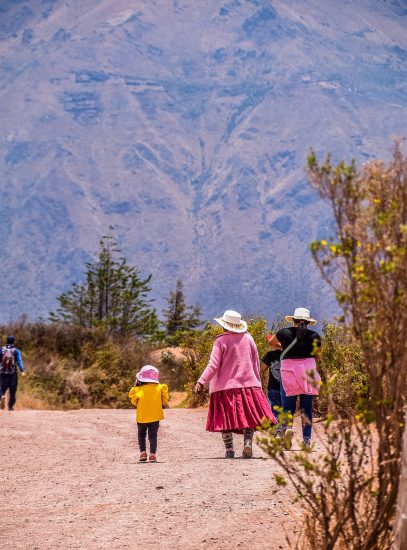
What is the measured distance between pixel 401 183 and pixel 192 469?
6.28 metres

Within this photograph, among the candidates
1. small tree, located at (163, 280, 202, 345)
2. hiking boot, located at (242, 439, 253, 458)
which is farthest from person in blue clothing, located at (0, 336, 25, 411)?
small tree, located at (163, 280, 202, 345)

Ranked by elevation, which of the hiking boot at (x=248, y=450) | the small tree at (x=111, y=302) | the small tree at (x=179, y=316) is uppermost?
the small tree at (x=179, y=316)

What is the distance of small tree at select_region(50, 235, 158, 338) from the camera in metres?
46.2

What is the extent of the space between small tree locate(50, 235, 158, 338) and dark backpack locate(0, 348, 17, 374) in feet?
70.8

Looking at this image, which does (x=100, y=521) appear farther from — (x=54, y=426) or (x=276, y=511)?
(x=54, y=426)

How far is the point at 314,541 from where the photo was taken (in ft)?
21.7

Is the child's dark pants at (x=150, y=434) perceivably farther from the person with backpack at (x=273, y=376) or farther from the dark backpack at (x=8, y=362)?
the dark backpack at (x=8, y=362)

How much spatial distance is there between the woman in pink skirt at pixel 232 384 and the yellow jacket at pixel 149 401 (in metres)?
0.62

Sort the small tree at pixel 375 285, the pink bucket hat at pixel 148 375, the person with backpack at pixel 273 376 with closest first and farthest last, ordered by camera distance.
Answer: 1. the small tree at pixel 375 285
2. the pink bucket hat at pixel 148 375
3. the person with backpack at pixel 273 376

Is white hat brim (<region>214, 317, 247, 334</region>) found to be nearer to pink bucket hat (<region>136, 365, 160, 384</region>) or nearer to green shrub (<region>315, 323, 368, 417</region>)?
pink bucket hat (<region>136, 365, 160, 384</region>)

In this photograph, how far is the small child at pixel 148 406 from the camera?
1322 centimetres

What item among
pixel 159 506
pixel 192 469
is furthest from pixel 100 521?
pixel 192 469

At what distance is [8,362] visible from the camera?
76.1 feet

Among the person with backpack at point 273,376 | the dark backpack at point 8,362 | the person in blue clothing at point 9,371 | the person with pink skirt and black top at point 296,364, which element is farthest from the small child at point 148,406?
Result: the dark backpack at point 8,362
